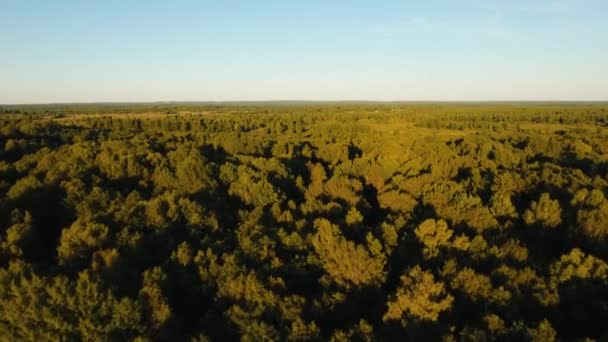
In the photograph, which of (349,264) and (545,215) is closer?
(349,264)

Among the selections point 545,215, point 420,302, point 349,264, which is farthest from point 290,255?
point 545,215

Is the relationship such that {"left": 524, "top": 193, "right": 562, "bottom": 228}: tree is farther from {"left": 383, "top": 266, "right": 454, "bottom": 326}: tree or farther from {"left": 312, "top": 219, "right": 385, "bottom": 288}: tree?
{"left": 383, "top": 266, "right": 454, "bottom": 326}: tree

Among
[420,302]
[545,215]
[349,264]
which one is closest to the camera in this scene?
[420,302]

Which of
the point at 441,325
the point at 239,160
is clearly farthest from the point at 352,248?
the point at 239,160

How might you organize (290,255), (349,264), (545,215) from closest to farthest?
(349,264) < (290,255) < (545,215)

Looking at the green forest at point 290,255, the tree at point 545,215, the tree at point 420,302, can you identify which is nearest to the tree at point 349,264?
the green forest at point 290,255

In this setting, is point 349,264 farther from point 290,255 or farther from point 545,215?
point 545,215

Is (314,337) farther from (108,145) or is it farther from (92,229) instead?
(108,145)

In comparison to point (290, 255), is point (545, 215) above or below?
above
